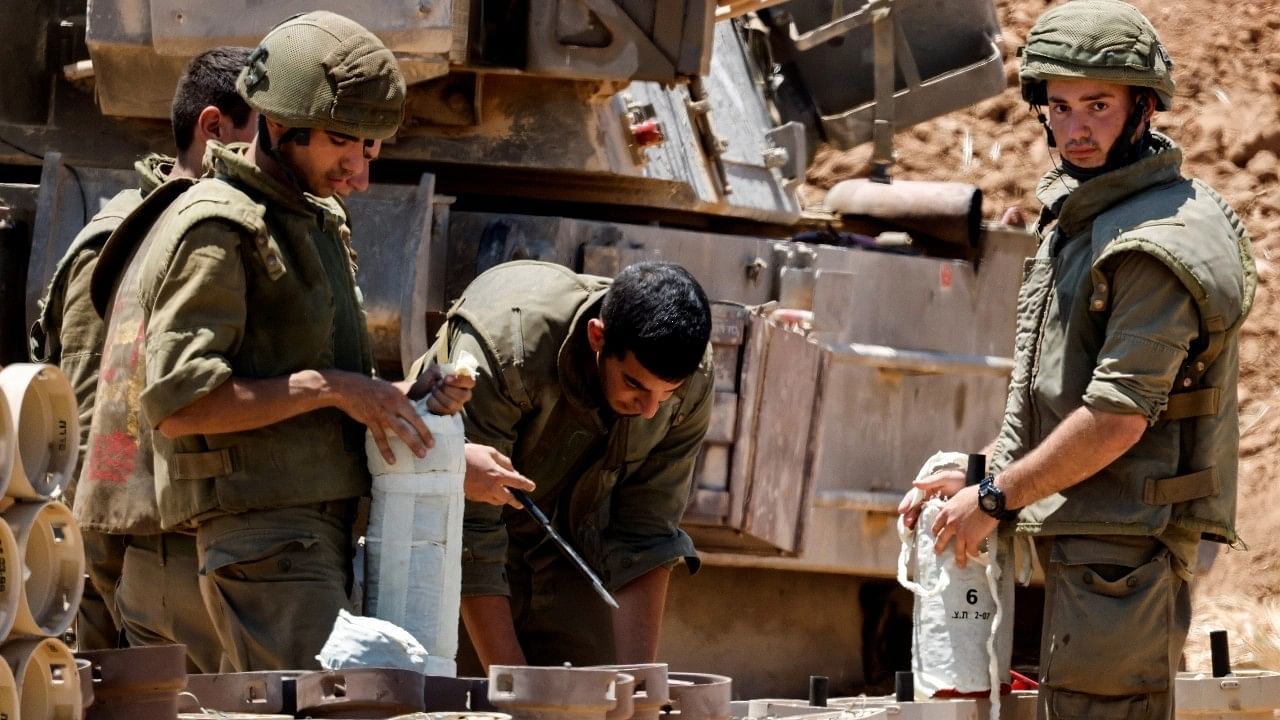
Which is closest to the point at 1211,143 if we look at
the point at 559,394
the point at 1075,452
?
the point at 1075,452

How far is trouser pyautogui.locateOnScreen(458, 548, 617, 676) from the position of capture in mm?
5461

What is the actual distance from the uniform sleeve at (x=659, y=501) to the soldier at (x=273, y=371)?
0.88m

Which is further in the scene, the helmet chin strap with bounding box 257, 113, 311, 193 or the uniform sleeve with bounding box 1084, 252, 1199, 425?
the uniform sleeve with bounding box 1084, 252, 1199, 425

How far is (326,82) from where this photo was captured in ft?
14.9

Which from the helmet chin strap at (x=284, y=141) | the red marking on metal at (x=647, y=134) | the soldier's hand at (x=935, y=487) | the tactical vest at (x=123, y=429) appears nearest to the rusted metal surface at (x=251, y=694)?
the tactical vest at (x=123, y=429)

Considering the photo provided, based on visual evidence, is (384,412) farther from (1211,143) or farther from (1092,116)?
(1211,143)

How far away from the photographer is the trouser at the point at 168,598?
5.01 metres

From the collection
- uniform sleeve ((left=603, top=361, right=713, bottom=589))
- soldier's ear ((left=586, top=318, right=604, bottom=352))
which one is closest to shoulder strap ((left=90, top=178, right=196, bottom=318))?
soldier's ear ((left=586, top=318, right=604, bottom=352))

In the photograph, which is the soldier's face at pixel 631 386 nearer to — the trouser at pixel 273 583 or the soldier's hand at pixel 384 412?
the soldier's hand at pixel 384 412

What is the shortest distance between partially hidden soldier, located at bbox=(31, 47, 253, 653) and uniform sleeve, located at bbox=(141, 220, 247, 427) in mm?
825

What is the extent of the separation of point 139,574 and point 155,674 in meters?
1.32

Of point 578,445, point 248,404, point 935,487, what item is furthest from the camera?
point 935,487

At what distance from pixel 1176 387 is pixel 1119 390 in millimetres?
229

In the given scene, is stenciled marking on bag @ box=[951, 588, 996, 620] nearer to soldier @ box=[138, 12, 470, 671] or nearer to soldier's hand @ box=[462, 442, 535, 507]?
soldier's hand @ box=[462, 442, 535, 507]
